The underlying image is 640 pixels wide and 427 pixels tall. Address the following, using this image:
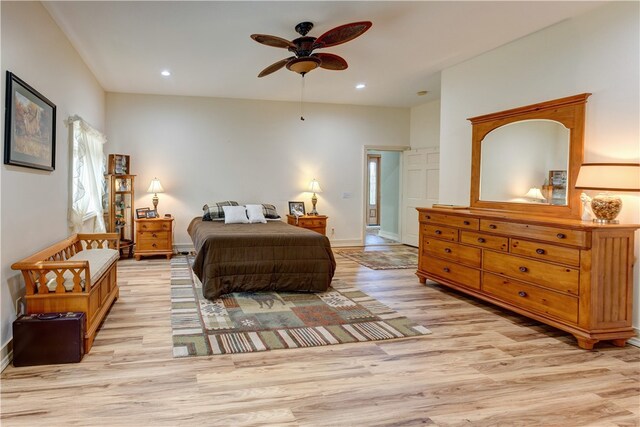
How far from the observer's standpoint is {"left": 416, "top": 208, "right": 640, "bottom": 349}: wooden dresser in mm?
3118

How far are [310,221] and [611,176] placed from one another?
4988mm

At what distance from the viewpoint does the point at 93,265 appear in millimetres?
3420

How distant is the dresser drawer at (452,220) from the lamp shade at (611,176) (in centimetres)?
108

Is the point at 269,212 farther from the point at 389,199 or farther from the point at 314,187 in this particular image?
the point at 389,199

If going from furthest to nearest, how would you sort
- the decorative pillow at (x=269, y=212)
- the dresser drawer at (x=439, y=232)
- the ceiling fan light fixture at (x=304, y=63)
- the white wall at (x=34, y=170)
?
the decorative pillow at (x=269, y=212) < the dresser drawer at (x=439, y=232) < the ceiling fan light fixture at (x=304, y=63) < the white wall at (x=34, y=170)

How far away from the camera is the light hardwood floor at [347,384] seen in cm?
220

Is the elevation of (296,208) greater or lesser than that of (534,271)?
greater

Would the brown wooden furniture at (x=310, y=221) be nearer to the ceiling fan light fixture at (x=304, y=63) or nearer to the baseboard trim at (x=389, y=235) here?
the baseboard trim at (x=389, y=235)

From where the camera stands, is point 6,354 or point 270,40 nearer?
point 6,354

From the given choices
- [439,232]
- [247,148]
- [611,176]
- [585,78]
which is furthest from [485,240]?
[247,148]

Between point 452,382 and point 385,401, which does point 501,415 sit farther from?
point 385,401

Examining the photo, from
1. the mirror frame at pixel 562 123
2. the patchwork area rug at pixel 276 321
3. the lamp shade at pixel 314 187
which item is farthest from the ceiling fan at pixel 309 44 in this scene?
the lamp shade at pixel 314 187

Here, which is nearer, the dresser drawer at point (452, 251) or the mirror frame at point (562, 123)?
the mirror frame at point (562, 123)

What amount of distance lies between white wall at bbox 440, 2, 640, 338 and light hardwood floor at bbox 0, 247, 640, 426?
1.00 metres
